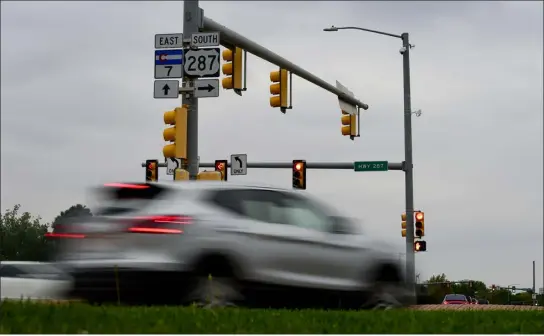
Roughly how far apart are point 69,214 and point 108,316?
374 centimetres

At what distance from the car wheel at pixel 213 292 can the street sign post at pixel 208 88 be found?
29.9ft

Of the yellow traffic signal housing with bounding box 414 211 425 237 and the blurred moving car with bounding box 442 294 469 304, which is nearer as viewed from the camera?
the yellow traffic signal housing with bounding box 414 211 425 237

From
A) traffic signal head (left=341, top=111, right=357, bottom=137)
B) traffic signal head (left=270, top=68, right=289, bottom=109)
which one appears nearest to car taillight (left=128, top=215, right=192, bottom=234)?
traffic signal head (left=270, top=68, right=289, bottom=109)

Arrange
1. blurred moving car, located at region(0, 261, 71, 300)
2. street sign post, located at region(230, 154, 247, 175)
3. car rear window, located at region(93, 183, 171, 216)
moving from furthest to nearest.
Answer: street sign post, located at region(230, 154, 247, 175)
blurred moving car, located at region(0, 261, 71, 300)
car rear window, located at region(93, 183, 171, 216)

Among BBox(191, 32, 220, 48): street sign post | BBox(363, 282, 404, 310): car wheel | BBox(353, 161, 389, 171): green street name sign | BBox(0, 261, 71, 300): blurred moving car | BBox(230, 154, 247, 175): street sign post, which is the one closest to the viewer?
BBox(0, 261, 71, 300): blurred moving car

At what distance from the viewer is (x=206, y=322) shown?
8797 mm

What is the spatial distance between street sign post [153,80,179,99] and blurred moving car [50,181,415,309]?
779 centimetres

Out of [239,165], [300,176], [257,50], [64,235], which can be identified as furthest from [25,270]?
[300,176]

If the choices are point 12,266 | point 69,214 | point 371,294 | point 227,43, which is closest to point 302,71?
point 227,43

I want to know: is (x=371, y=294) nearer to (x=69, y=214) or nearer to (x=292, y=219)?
(x=292, y=219)

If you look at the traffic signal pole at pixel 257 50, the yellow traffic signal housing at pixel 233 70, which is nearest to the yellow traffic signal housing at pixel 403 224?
the traffic signal pole at pixel 257 50

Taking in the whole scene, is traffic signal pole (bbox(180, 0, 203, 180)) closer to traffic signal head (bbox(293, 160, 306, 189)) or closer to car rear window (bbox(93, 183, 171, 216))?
car rear window (bbox(93, 183, 171, 216))

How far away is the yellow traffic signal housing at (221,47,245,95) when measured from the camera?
23297 millimetres

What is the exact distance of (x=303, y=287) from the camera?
42.6 ft
